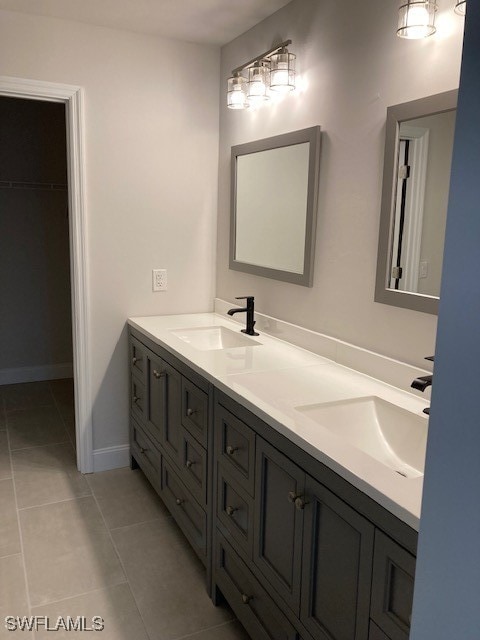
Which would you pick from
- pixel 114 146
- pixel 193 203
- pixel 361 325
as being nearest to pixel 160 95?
pixel 114 146

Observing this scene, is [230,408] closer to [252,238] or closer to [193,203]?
[252,238]

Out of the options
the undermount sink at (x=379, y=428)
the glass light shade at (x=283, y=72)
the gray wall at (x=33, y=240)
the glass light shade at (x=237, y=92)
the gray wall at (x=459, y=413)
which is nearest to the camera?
the gray wall at (x=459, y=413)

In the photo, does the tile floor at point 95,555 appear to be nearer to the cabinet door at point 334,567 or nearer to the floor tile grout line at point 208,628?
the floor tile grout line at point 208,628

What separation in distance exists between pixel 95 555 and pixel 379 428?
1.37 m

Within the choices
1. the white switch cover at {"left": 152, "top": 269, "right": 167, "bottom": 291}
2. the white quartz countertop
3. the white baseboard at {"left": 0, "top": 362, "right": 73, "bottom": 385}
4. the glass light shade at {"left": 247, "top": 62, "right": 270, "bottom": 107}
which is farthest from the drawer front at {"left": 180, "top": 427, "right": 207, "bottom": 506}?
the white baseboard at {"left": 0, "top": 362, "right": 73, "bottom": 385}

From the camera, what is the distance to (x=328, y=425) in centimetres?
166

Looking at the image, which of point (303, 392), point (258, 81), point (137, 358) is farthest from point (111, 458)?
point (258, 81)

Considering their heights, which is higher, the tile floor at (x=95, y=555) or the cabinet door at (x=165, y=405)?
the cabinet door at (x=165, y=405)

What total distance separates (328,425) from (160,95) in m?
2.03

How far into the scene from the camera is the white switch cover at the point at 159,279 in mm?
3008

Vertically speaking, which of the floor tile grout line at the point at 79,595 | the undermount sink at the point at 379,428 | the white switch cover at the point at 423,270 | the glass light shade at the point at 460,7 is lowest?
the floor tile grout line at the point at 79,595

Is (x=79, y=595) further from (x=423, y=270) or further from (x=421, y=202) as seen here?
(x=421, y=202)

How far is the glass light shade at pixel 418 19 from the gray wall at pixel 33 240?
3.44 meters

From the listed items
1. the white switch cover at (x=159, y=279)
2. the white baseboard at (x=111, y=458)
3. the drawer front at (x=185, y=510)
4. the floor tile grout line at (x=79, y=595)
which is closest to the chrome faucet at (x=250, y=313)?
the white switch cover at (x=159, y=279)
